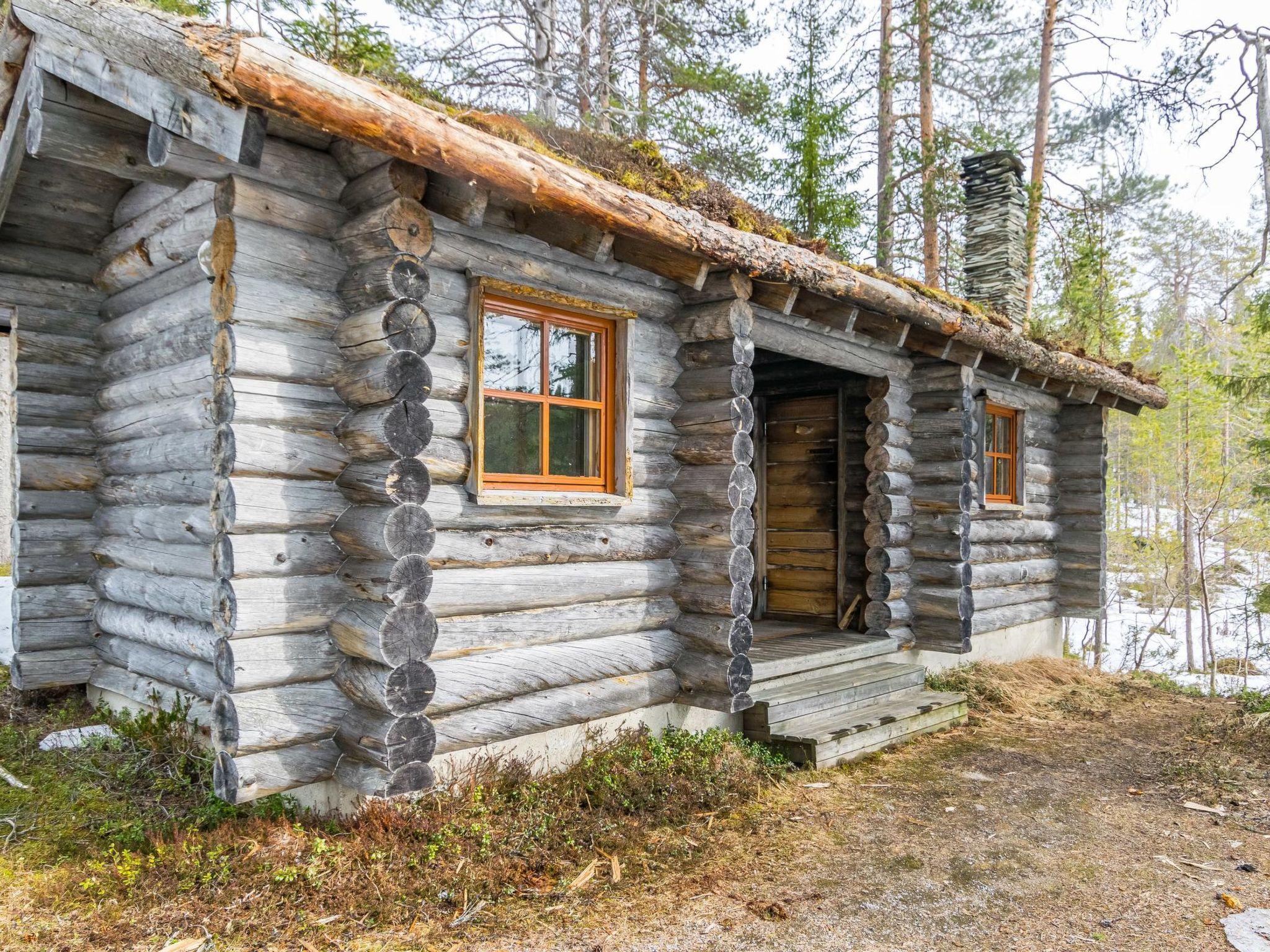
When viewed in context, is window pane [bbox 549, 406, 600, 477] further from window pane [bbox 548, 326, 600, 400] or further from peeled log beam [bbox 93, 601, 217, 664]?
peeled log beam [bbox 93, 601, 217, 664]

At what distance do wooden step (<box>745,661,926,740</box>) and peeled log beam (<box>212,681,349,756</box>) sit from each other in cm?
306

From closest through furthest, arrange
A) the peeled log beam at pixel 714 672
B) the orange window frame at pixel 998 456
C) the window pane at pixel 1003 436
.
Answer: the peeled log beam at pixel 714 672 < the orange window frame at pixel 998 456 < the window pane at pixel 1003 436

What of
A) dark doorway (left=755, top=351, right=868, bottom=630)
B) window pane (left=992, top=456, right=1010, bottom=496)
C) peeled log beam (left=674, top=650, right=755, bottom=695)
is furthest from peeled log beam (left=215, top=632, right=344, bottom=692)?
window pane (left=992, top=456, right=1010, bottom=496)

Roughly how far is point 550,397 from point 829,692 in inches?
131

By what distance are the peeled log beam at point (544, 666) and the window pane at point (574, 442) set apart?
111 cm

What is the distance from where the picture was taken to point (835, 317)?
6660 millimetres

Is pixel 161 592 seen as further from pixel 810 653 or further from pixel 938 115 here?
pixel 938 115

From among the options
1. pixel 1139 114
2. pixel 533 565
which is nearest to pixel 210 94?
pixel 533 565

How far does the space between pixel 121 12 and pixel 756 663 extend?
552 cm

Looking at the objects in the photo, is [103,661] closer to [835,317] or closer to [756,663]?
[756,663]

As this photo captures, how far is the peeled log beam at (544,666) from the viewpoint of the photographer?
4.55 metres

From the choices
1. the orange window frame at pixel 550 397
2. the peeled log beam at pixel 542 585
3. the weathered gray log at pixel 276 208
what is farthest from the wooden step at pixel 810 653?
the weathered gray log at pixel 276 208

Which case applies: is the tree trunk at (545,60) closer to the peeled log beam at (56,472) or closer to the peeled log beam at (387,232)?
the peeled log beam at (387,232)

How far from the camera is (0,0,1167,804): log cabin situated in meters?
4.00
